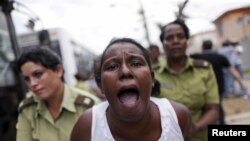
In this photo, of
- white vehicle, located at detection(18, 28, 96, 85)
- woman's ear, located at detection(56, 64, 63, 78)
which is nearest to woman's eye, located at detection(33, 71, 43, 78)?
woman's ear, located at detection(56, 64, 63, 78)

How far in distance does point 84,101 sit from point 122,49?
1149 millimetres

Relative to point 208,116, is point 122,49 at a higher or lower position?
higher

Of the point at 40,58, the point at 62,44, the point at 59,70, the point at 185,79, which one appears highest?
the point at 40,58

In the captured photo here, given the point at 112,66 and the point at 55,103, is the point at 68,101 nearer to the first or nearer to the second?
the point at 55,103

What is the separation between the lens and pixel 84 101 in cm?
277

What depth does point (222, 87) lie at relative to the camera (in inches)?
225

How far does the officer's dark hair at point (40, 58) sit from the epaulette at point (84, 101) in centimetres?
25

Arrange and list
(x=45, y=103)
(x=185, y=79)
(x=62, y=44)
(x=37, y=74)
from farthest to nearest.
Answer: (x=62, y=44)
(x=185, y=79)
(x=45, y=103)
(x=37, y=74)

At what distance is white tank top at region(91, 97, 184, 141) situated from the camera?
5.77 feet

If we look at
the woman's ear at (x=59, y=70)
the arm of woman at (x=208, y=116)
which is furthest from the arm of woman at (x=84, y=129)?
the arm of woman at (x=208, y=116)

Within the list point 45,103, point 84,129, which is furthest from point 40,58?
point 84,129

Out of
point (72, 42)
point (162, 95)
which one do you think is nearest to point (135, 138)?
point (162, 95)

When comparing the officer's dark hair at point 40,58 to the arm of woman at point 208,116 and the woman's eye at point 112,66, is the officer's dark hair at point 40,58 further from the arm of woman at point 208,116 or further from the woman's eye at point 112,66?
the woman's eye at point 112,66

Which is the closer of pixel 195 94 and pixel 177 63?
pixel 195 94
